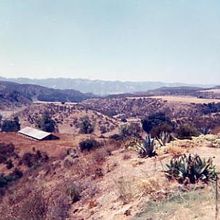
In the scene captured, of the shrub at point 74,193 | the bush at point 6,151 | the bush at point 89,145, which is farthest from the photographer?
the bush at point 6,151

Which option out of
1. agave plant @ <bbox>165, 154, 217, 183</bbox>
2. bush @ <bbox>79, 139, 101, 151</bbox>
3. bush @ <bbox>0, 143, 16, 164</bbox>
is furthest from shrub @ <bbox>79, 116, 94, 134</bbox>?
agave plant @ <bbox>165, 154, 217, 183</bbox>

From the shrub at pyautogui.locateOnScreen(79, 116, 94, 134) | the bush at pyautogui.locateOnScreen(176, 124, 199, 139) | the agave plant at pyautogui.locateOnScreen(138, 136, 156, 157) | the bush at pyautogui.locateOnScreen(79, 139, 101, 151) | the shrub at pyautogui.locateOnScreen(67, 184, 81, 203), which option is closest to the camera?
the shrub at pyautogui.locateOnScreen(67, 184, 81, 203)

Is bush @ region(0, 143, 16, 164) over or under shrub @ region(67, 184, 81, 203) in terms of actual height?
under

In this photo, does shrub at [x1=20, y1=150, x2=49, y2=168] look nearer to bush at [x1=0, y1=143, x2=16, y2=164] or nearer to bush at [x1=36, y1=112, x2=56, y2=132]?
bush at [x1=0, y1=143, x2=16, y2=164]

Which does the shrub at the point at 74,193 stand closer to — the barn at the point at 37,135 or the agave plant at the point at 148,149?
the agave plant at the point at 148,149

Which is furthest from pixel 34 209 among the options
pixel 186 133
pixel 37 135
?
pixel 37 135

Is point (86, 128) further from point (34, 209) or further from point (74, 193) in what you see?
point (34, 209)

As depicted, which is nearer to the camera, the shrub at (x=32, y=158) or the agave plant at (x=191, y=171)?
the agave plant at (x=191, y=171)

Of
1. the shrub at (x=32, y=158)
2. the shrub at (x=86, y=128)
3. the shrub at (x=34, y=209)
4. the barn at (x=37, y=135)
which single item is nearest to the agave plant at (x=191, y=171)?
the shrub at (x=34, y=209)

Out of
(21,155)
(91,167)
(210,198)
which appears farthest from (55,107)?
(210,198)
